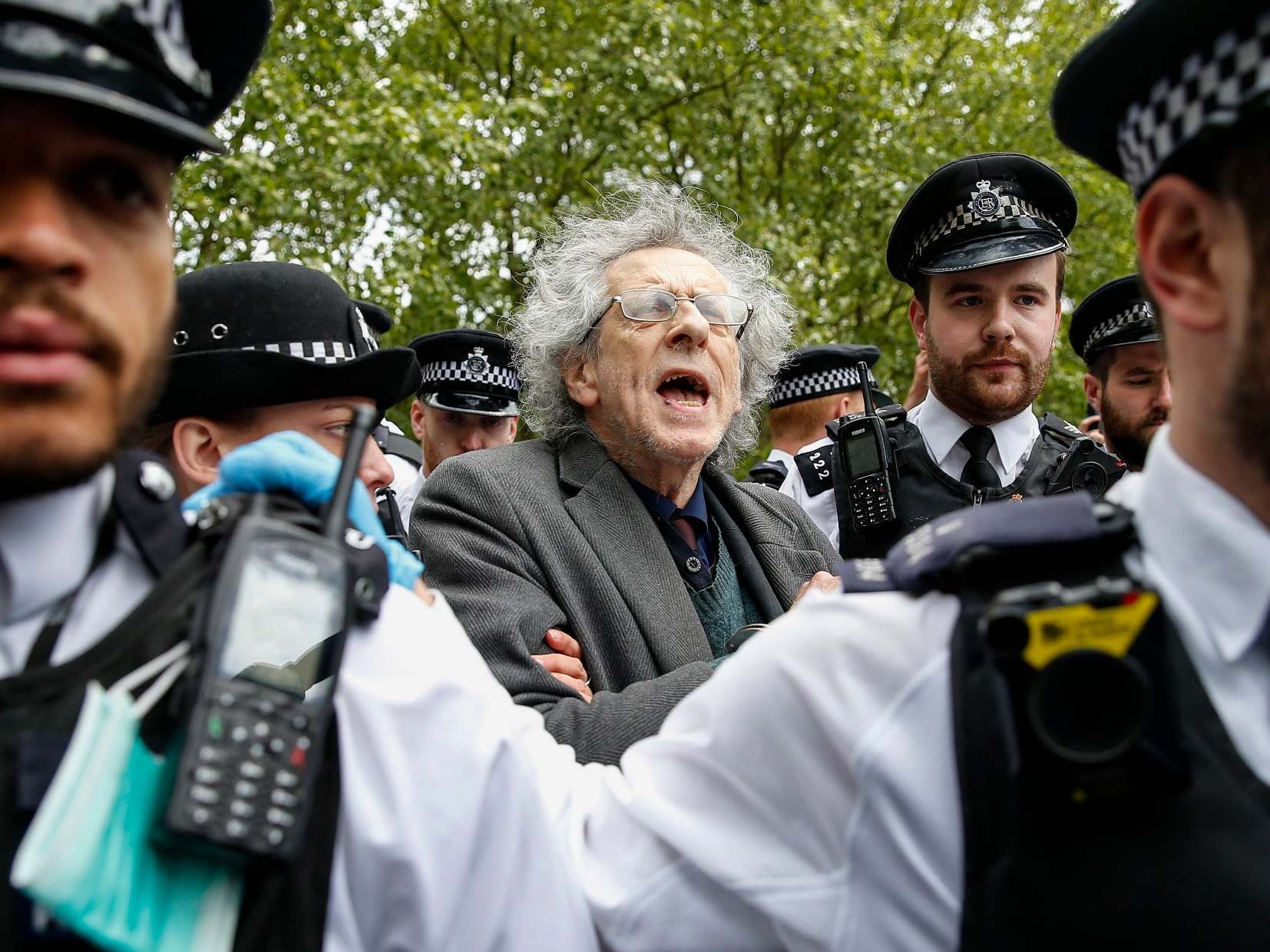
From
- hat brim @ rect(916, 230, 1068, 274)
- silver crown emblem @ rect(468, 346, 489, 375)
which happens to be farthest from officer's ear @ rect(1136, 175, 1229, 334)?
silver crown emblem @ rect(468, 346, 489, 375)

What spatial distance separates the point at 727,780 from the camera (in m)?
1.55

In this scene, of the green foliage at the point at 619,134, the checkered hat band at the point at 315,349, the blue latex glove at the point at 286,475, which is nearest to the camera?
the blue latex glove at the point at 286,475

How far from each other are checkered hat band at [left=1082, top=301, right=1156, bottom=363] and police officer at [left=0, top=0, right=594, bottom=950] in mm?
3519

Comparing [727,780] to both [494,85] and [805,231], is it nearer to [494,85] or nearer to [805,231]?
[805,231]

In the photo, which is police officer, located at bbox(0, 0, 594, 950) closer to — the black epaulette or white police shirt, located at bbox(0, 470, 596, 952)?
white police shirt, located at bbox(0, 470, 596, 952)

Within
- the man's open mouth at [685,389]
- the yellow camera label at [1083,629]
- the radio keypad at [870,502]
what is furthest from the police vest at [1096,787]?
the radio keypad at [870,502]

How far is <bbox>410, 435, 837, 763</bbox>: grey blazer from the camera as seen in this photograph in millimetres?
2545

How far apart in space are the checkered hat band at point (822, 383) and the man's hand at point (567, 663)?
416cm

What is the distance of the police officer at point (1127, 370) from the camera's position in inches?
173

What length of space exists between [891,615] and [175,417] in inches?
70.0

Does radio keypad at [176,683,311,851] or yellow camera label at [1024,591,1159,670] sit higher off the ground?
yellow camera label at [1024,591,1159,670]

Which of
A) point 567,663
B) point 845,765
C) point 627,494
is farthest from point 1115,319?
point 845,765

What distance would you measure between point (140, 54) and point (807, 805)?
1120mm

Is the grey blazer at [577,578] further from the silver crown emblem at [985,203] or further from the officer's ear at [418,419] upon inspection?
the officer's ear at [418,419]
